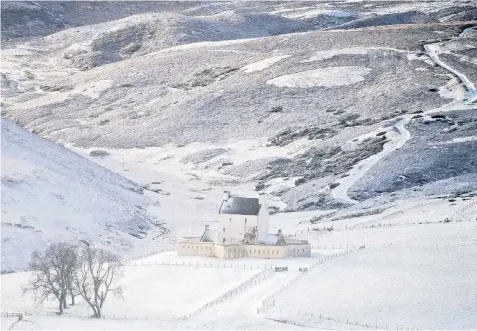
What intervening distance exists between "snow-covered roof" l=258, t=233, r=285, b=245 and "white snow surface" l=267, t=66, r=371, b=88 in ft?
258

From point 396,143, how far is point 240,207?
140 feet

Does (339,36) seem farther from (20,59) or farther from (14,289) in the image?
(14,289)

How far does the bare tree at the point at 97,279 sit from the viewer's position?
55.7 metres

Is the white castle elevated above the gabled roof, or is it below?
below

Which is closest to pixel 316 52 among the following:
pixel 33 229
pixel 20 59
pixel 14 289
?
pixel 20 59

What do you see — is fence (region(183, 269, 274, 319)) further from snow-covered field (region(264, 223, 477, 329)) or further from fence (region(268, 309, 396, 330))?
fence (region(268, 309, 396, 330))

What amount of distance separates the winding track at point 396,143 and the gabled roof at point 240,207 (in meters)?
22.4

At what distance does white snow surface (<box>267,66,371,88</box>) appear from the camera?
146 meters

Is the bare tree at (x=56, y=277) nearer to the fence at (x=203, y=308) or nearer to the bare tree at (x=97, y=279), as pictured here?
the bare tree at (x=97, y=279)

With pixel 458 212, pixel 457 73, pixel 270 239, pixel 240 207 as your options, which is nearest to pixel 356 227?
pixel 458 212

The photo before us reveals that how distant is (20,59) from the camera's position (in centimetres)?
19062

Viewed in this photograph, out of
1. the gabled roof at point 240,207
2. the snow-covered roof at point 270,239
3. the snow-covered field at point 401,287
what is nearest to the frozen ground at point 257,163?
the snow-covered field at point 401,287

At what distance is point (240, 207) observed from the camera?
69625 mm

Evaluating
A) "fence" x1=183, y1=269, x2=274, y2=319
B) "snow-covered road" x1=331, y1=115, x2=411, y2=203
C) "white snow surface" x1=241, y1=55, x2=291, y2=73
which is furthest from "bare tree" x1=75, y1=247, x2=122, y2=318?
"white snow surface" x1=241, y1=55, x2=291, y2=73
